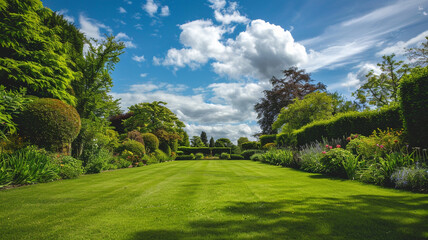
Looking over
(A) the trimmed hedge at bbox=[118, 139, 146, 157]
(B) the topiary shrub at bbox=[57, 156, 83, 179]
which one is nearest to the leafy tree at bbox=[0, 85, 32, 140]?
(B) the topiary shrub at bbox=[57, 156, 83, 179]

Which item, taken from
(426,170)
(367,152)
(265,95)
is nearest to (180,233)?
(426,170)

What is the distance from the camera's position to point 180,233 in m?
2.46

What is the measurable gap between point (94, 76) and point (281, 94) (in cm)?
2701

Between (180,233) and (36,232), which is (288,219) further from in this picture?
(36,232)

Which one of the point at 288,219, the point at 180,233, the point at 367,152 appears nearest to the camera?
the point at 180,233

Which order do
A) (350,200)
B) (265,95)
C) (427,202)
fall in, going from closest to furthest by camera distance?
(427,202)
(350,200)
(265,95)

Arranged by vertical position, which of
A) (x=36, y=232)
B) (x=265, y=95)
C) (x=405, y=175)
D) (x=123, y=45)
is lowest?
(x=36, y=232)

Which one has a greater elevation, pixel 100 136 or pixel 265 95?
pixel 265 95

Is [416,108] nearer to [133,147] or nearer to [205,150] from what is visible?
[133,147]

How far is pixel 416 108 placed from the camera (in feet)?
22.5

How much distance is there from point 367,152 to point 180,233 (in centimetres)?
786

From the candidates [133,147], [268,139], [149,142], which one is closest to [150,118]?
[149,142]

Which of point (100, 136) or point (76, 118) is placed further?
point (100, 136)

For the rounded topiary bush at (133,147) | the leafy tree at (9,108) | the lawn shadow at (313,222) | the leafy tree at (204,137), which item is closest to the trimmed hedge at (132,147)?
the rounded topiary bush at (133,147)
